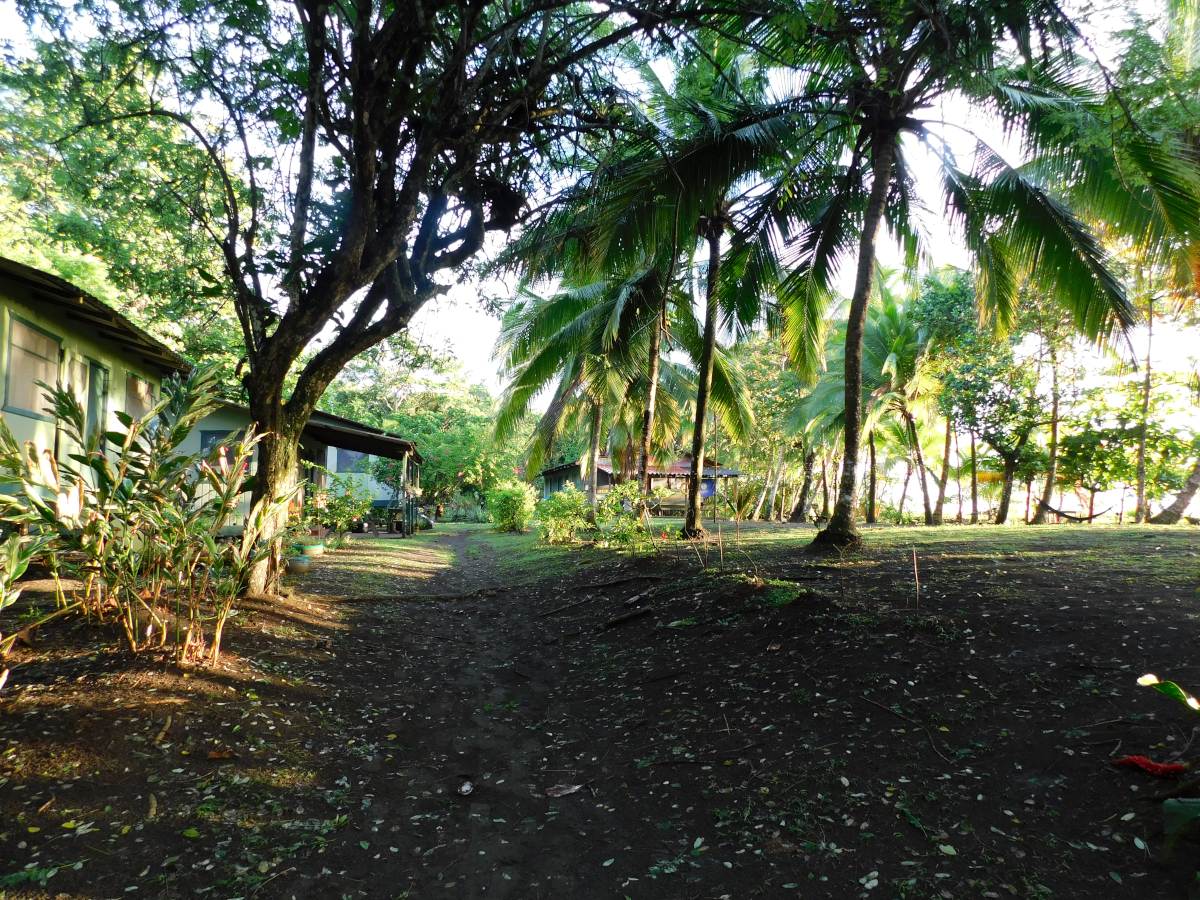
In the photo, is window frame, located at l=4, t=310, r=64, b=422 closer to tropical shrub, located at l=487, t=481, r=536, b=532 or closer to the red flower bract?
the red flower bract

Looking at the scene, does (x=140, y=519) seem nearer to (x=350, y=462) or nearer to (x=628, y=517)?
(x=628, y=517)

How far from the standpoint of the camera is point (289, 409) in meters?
7.05

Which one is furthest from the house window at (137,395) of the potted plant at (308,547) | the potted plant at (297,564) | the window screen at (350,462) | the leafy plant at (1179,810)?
the window screen at (350,462)

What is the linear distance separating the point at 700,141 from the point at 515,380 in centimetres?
875

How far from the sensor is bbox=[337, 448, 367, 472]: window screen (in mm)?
29453

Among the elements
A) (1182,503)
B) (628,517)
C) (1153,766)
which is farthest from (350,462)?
(1153,766)

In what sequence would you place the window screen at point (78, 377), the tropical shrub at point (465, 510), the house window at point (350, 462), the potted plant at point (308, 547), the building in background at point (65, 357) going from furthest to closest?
1. the tropical shrub at point (465, 510)
2. the house window at point (350, 462)
3. the potted plant at point (308, 547)
4. the window screen at point (78, 377)
5. the building in background at point (65, 357)

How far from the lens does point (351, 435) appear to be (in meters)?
17.1

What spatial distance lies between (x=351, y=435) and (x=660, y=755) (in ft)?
48.0

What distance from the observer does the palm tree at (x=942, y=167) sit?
6020 mm

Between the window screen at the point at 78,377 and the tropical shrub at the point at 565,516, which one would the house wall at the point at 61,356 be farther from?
the tropical shrub at the point at 565,516

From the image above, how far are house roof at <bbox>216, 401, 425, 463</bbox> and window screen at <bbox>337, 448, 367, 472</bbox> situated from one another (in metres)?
10.3

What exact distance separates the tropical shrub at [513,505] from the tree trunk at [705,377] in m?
11.2

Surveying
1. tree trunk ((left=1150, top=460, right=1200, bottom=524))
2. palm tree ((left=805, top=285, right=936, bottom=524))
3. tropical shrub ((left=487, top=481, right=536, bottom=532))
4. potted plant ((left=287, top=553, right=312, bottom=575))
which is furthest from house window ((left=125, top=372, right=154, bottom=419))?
tree trunk ((left=1150, top=460, right=1200, bottom=524))
